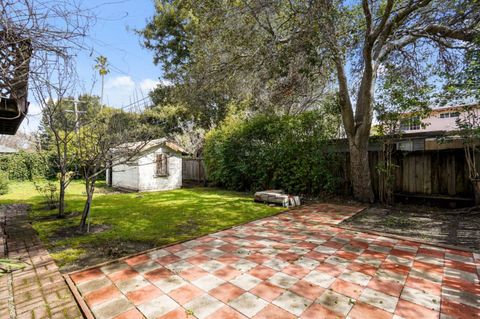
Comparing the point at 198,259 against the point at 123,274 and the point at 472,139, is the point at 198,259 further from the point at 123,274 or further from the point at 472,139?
the point at 472,139

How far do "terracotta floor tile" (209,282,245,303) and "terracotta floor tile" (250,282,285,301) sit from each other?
155 mm

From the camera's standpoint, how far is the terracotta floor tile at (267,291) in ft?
7.86

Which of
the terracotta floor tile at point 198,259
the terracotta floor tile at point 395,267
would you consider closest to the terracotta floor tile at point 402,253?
the terracotta floor tile at point 395,267

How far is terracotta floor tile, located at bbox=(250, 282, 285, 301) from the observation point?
240 cm

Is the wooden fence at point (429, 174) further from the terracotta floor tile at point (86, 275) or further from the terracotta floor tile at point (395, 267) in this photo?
the terracotta floor tile at point (86, 275)

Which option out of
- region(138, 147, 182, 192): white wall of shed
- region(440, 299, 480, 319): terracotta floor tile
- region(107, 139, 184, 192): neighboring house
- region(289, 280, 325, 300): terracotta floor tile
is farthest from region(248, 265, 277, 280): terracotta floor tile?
region(107, 139, 184, 192): neighboring house

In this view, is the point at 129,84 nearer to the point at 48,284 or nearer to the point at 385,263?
the point at 48,284

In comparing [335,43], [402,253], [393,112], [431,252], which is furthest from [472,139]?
[402,253]

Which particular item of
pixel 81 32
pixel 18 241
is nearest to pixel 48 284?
pixel 18 241

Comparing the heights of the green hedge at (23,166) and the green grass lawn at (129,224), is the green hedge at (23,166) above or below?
above

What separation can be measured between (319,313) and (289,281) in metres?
0.58

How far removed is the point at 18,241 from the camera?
4.21 metres

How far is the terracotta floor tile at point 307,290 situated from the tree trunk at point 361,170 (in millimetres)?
5164

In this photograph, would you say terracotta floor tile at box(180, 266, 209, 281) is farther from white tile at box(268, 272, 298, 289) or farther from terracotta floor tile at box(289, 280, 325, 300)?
terracotta floor tile at box(289, 280, 325, 300)
